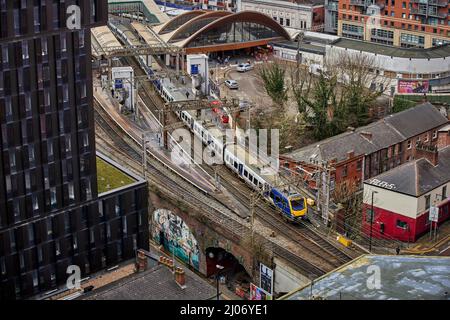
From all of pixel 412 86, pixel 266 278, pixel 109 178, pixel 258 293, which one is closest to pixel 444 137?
pixel 412 86

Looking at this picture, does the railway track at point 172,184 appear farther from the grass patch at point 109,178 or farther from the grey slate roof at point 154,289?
the grey slate roof at point 154,289

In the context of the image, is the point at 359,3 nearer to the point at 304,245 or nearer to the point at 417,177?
the point at 417,177

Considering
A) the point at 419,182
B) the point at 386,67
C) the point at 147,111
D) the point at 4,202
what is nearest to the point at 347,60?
the point at 386,67

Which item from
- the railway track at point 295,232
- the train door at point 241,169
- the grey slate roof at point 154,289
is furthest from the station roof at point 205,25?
the grey slate roof at point 154,289

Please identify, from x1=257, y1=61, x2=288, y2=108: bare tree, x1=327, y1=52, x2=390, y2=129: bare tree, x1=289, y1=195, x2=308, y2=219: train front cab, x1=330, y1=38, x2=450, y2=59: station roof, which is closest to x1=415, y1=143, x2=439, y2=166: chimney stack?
x1=289, y1=195, x2=308, y2=219: train front cab

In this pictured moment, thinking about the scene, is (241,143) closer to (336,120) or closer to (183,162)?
(183,162)
